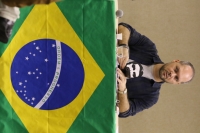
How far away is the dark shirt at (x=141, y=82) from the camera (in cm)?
139

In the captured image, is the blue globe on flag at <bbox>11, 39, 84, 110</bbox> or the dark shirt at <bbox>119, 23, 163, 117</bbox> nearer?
the blue globe on flag at <bbox>11, 39, 84, 110</bbox>

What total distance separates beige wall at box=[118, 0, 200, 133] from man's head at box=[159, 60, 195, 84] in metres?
0.42

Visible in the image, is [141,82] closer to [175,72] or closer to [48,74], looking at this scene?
[175,72]

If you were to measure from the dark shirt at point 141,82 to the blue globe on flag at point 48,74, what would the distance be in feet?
1.53

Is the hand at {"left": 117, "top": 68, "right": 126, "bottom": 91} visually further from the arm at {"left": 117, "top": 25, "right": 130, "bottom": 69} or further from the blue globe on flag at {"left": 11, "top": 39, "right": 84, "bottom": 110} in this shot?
the blue globe on flag at {"left": 11, "top": 39, "right": 84, "bottom": 110}

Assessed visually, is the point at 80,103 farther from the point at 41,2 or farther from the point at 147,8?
the point at 147,8

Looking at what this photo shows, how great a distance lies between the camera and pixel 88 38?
0.99 m

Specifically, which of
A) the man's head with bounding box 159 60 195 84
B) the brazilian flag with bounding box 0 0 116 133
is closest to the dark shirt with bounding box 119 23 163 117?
the man's head with bounding box 159 60 195 84

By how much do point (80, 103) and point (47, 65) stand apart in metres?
0.19

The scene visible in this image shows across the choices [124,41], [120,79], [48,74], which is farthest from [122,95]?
[48,74]

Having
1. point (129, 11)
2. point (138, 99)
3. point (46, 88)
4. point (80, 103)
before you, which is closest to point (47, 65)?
point (46, 88)

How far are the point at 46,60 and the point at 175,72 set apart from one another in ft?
2.44

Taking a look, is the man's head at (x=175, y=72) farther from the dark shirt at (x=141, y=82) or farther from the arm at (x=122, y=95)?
the arm at (x=122, y=95)

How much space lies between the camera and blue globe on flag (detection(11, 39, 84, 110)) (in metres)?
0.99
